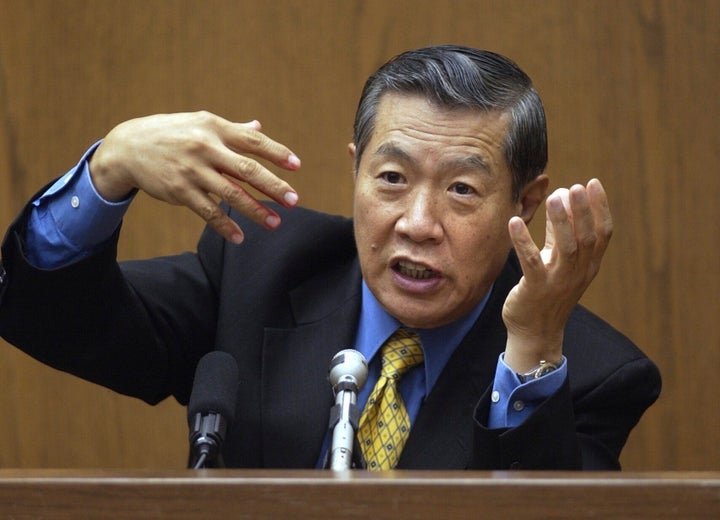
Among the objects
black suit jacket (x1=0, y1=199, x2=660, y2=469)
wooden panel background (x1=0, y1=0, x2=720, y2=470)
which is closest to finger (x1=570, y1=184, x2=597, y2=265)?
black suit jacket (x1=0, y1=199, x2=660, y2=469)

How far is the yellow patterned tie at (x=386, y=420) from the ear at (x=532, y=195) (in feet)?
1.04

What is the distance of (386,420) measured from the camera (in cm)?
189

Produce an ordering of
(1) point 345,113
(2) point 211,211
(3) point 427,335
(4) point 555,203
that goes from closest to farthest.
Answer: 1. (4) point 555,203
2. (2) point 211,211
3. (3) point 427,335
4. (1) point 345,113

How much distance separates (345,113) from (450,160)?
838 millimetres

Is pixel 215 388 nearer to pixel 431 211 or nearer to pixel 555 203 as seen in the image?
pixel 555 203

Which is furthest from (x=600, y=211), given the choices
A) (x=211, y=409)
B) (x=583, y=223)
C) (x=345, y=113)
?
(x=345, y=113)

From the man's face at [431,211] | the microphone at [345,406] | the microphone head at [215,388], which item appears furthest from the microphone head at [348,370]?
the man's face at [431,211]

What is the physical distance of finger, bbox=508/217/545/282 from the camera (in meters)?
1.55

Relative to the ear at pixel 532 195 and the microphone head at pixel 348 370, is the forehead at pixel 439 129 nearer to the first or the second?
the ear at pixel 532 195

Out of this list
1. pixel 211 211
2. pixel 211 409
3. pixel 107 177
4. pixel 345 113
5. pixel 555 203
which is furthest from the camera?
pixel 345 113

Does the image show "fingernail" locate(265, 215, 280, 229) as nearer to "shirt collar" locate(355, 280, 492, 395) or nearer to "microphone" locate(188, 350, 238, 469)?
"microphone" locate(188, 350, 238, 469)

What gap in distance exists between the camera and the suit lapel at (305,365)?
74.8 inches

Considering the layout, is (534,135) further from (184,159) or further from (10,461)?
(10,461)

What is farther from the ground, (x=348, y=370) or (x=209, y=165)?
(x=209, y=165)
